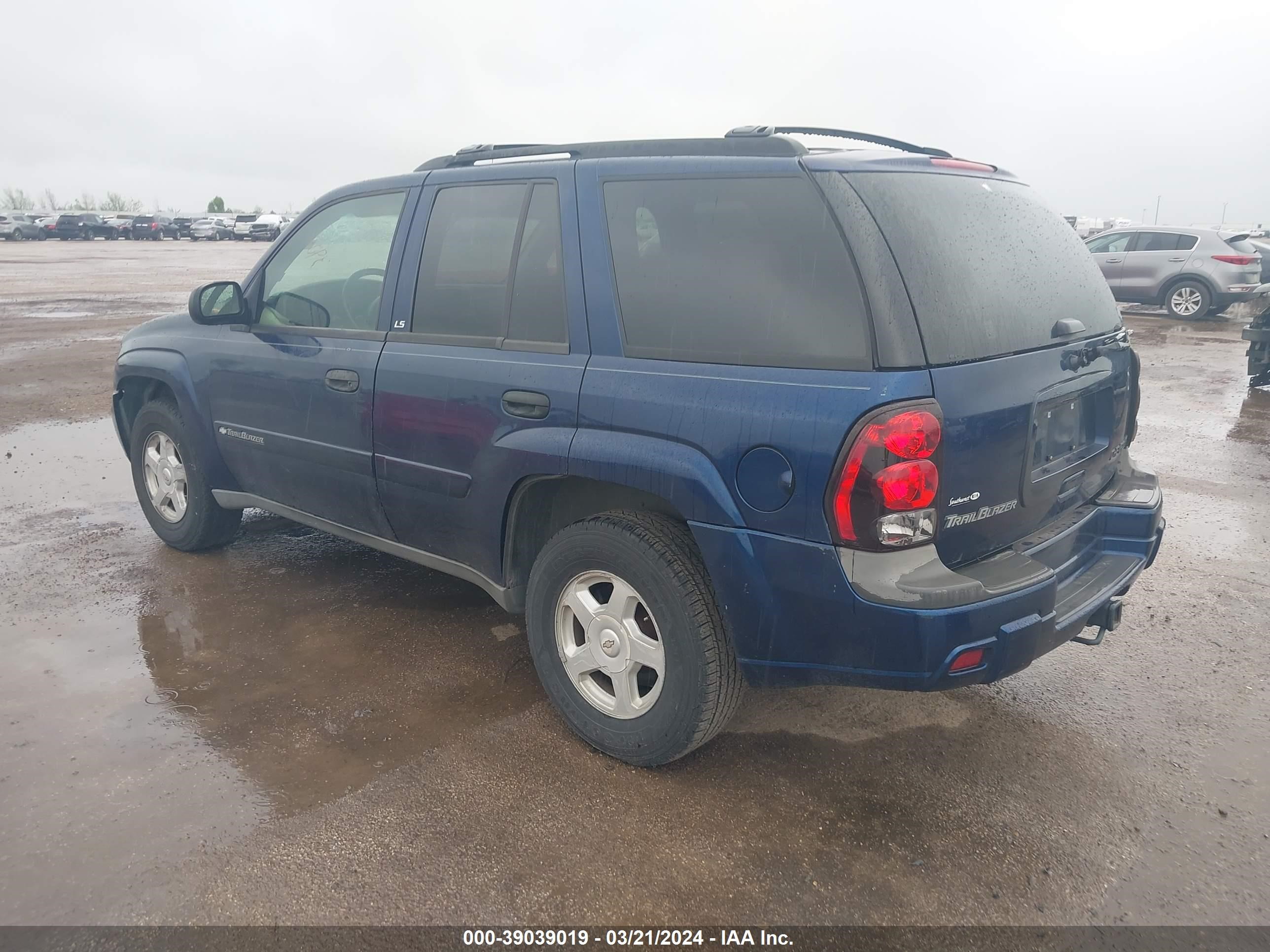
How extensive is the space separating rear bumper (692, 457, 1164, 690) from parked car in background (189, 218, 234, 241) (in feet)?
183

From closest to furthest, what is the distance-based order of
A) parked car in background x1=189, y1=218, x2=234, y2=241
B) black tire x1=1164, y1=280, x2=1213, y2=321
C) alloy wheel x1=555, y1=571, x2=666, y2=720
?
alloy wheel x1=555, y1=571, x2=666, y2=720
black tire x1=1164, y1=280, x2=1213, y2=321
parked car in background x1=189, y1=218, x2=234, y2=241

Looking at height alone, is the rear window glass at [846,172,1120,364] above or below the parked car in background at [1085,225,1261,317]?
above

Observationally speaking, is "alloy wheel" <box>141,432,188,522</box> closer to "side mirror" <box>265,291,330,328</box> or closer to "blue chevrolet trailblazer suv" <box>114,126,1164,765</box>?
"side mirror" <box>265,291,330,328</box>

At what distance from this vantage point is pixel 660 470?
2811mm

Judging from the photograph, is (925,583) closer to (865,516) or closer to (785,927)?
(865,516)

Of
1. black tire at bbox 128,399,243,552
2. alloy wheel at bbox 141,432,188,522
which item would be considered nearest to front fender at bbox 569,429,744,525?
black tire at bbox 128,399,243,552

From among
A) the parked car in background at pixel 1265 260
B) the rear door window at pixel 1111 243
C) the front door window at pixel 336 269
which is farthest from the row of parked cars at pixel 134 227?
the front door window at pixel 336 269

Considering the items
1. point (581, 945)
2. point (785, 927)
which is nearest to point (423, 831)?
point (581, 945)

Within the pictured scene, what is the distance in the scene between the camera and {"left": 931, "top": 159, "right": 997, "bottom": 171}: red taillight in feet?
9.93

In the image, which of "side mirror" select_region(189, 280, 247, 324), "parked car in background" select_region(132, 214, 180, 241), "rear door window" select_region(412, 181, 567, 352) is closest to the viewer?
"rear door window" select_region(412, 181, 567, 352)

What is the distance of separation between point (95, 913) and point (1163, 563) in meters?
4.90

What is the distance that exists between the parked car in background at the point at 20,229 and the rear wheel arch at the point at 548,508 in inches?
2194

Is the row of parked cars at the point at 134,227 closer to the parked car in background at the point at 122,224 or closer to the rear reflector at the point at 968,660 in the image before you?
the parked car in background at the point at 122,224

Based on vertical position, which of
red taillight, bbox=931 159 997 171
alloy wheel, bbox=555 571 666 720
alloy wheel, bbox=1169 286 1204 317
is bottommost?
alloy wheel, bbox=1169 286 1204 317
